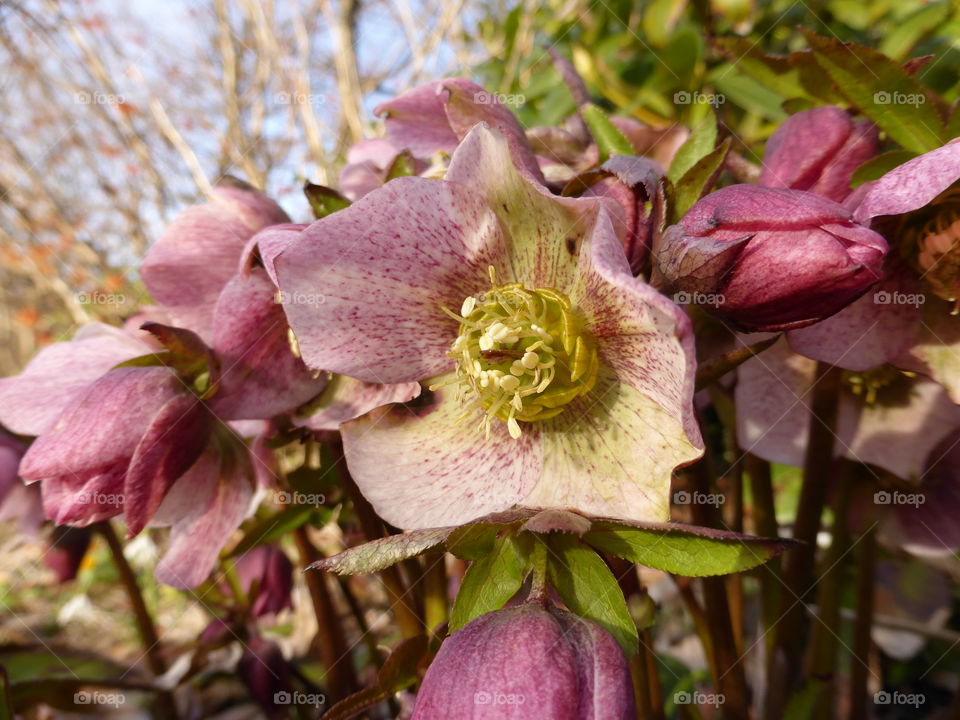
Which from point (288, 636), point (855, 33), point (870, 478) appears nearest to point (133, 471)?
point (870, 478)

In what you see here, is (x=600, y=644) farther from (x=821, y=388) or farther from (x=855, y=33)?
(x=855, y=33)

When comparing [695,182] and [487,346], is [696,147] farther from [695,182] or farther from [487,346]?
[487,346]
